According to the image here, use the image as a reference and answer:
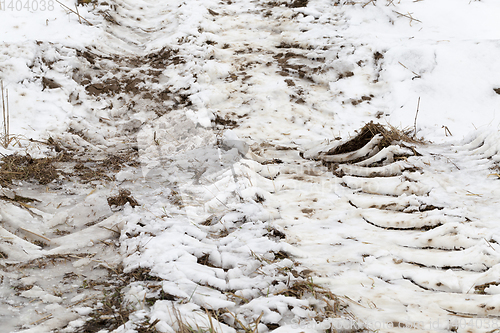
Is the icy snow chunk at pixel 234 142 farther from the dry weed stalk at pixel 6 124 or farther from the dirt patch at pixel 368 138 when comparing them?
the dry weed stalk at pixel 6 124

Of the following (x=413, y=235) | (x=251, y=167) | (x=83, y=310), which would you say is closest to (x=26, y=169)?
(x=83, y=310)

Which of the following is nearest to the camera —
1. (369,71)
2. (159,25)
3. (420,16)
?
(369,71)

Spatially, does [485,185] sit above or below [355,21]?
below

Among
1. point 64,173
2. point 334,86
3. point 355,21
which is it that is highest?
point 355,21

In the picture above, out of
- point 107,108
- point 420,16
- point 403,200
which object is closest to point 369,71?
point 420,16

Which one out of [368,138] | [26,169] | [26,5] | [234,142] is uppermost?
[26,5]

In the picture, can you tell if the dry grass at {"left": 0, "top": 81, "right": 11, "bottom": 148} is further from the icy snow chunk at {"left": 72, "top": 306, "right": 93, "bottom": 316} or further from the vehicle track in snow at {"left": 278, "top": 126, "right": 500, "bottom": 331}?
the vehicle track in snow at {"left": 278, "top": 126, "right": 500, "bottom": 331}

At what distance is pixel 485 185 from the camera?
2.63 metres

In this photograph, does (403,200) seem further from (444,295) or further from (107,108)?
(107,108)

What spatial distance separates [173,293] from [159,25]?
5699 mm

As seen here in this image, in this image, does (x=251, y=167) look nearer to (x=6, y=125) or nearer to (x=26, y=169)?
(x=26, y=169)

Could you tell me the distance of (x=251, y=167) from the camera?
317cm

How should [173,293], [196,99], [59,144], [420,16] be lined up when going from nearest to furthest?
[173,293]
[59,144]
[196,99]
[420,16]

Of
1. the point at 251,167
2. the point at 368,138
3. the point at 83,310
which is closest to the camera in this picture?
the point at 83,310
